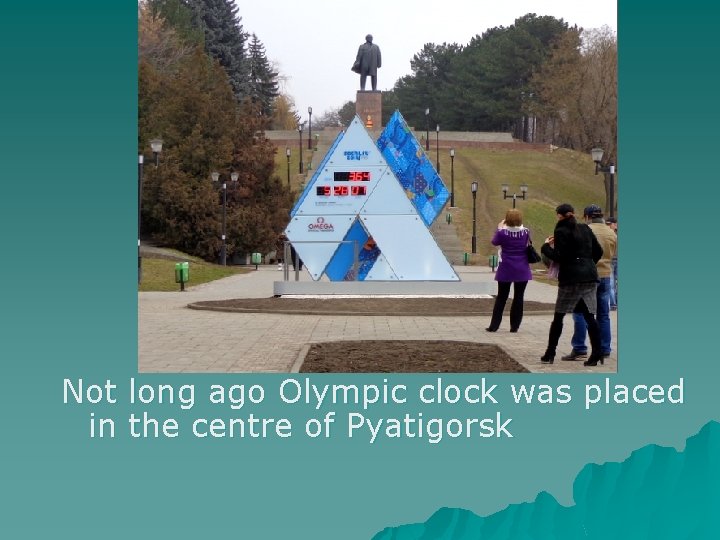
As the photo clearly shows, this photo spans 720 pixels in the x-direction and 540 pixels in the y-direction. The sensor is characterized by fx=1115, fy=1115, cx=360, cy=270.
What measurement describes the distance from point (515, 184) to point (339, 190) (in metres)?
22.1

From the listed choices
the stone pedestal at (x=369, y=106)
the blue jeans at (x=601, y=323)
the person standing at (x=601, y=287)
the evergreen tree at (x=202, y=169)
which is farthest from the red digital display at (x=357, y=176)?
the stone pedestal at (x=369, y=106)

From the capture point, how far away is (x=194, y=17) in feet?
167

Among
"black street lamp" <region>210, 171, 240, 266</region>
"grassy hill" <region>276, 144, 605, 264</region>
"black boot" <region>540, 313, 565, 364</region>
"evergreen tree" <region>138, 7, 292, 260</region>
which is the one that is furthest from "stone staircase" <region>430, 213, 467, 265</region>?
"black boot" <region>540, 313, 565, 364</region>

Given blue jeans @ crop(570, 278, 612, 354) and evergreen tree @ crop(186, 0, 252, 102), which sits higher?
evergreen tree @ crop(186, 0, 252, 102)

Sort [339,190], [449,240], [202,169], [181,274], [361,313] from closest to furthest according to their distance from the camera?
[361,313] < [339,190] < [181,274] < [449,240] < [202,169]

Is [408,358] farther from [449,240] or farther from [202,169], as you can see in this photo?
[202,169]

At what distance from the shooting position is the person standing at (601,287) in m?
8.18

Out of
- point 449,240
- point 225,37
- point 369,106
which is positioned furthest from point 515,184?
point 225,37

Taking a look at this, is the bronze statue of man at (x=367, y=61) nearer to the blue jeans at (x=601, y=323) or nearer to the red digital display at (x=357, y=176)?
the red digital display at (x=357, y=176)

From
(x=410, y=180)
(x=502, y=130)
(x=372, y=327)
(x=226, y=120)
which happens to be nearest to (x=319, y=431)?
(x=372, y=327)

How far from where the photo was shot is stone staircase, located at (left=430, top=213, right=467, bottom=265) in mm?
31188

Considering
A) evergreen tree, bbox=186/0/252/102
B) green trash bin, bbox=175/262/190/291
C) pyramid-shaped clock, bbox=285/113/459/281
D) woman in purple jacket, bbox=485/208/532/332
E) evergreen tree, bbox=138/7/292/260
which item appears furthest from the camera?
evergreen tree, bbox=186/0/252/102

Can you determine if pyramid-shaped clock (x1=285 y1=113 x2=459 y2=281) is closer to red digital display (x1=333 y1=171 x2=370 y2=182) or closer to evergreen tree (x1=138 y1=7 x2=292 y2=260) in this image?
red digital display (x1=333 y1=171 x2=370 y2=182)

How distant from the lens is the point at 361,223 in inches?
727
